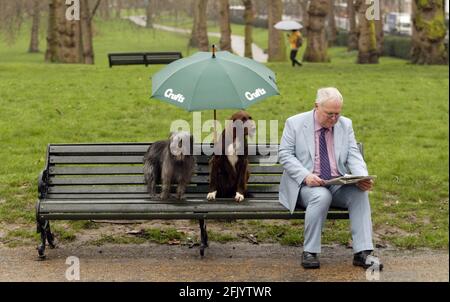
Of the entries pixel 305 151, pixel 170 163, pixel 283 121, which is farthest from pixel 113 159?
pixel 283 121

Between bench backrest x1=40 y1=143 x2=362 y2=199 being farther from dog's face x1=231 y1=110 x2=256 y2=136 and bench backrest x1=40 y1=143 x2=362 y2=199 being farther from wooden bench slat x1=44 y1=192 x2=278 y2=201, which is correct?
dog's face x1=231 y1=110 x2=256 y2=136

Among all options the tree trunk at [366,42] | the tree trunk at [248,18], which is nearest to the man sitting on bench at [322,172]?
the tree trunk at [366,42]

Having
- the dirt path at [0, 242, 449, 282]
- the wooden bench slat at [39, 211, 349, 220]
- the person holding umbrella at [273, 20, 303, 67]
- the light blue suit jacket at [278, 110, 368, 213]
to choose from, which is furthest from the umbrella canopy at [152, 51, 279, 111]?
the person holding umbrella at [273, 20, 303, 67]

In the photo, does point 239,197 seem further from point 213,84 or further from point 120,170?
point 120,170

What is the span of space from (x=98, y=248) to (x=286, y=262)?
1.87 m

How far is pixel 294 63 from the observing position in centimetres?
2631

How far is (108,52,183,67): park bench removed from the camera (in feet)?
85.4

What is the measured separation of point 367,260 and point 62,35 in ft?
75.4

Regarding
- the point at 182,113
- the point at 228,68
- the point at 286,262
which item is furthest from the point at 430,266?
the point at 182,113

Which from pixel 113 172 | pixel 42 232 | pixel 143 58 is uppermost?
pixel 113 172

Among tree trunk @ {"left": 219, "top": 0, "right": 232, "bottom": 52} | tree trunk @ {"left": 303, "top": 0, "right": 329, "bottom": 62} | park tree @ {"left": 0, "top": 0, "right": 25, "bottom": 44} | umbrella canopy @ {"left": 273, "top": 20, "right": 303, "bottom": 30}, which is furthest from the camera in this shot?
park tree @ {"left": 0, "top": 0, "right": 25, "bottom": 44}

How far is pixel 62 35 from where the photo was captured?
28266mm

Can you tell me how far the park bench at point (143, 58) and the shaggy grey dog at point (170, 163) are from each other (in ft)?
60.4

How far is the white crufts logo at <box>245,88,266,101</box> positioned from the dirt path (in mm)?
1481
